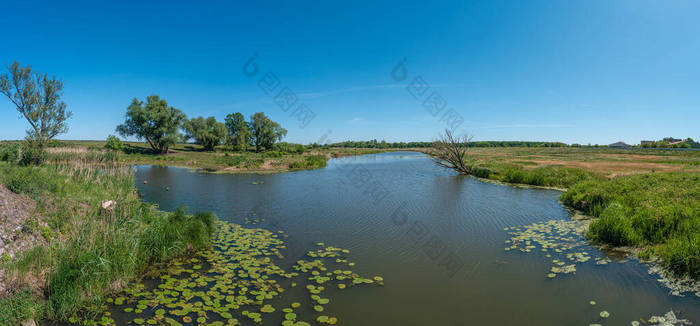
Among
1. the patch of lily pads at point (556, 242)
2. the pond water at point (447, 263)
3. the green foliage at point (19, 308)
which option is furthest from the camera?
the patch of lily pads at point (556, 242)

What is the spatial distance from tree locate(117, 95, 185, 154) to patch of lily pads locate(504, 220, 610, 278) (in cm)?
5345

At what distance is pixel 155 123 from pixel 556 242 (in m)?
57.6

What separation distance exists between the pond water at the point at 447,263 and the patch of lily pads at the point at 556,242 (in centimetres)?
21

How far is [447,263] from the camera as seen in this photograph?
838 centimetres

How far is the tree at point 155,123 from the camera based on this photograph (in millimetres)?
47938

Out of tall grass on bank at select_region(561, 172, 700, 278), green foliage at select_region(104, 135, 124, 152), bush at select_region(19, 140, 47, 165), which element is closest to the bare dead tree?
tall grass on bank at select_region(561, 172, 700, 278)

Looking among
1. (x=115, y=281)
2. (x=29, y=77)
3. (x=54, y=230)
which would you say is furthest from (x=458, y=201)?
(x=29, y=77)

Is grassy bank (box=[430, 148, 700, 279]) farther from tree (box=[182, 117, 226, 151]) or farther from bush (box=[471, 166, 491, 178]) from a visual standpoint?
tree (box=[182, 117, 226, 151])

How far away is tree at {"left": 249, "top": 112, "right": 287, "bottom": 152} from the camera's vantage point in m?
65.2

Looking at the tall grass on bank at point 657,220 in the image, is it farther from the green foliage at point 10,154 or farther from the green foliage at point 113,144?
the green foliage at point 113,144

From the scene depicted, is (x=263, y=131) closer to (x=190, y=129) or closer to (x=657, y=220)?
(x=190, y=129)

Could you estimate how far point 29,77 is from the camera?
55.6 ft

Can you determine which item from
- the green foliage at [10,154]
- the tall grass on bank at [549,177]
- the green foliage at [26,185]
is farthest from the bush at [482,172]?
the green foliage at [10,154]

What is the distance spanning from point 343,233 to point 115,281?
6.82 m
